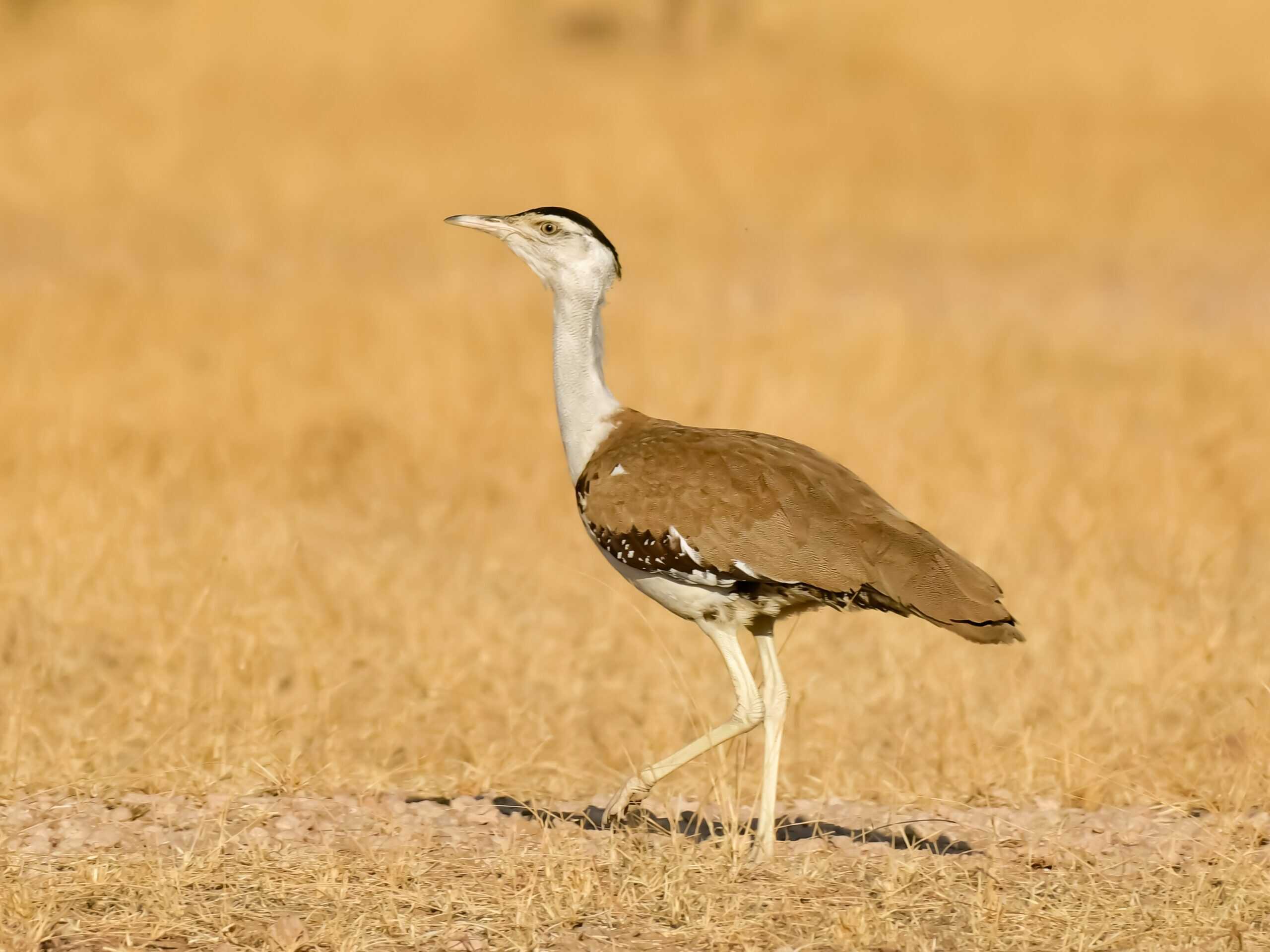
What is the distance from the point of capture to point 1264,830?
4.69 metres

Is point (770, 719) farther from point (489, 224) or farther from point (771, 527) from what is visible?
point (489, 224)

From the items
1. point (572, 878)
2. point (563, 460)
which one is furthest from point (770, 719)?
point (563, 460)

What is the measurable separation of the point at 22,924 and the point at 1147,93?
20.3m

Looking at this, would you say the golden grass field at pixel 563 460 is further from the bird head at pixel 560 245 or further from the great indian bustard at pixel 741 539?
the bird head at pixel 560 245

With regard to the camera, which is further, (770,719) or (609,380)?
(609,380)

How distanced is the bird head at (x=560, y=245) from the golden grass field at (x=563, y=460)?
1.43 meters

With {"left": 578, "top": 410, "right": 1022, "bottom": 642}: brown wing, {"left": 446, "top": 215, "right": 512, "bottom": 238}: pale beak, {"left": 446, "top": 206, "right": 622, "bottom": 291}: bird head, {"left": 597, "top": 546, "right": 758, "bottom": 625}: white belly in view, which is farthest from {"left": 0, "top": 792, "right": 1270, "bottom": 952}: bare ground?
{"left": 446, "top": 215, "right": 512, "bottom": 238}: pale beak

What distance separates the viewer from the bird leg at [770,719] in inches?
169

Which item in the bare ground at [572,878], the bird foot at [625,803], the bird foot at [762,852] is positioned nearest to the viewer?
the bare ground at [572,878]

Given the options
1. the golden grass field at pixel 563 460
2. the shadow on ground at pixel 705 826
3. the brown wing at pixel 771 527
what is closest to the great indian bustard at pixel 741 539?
the brown wing at pixel 771 527

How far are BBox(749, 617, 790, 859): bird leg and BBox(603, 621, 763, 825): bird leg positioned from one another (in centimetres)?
4

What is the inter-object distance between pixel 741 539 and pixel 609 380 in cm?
689

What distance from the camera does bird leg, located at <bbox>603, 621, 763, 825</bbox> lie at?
4.47 meters

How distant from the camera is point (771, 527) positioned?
429 centimetres
